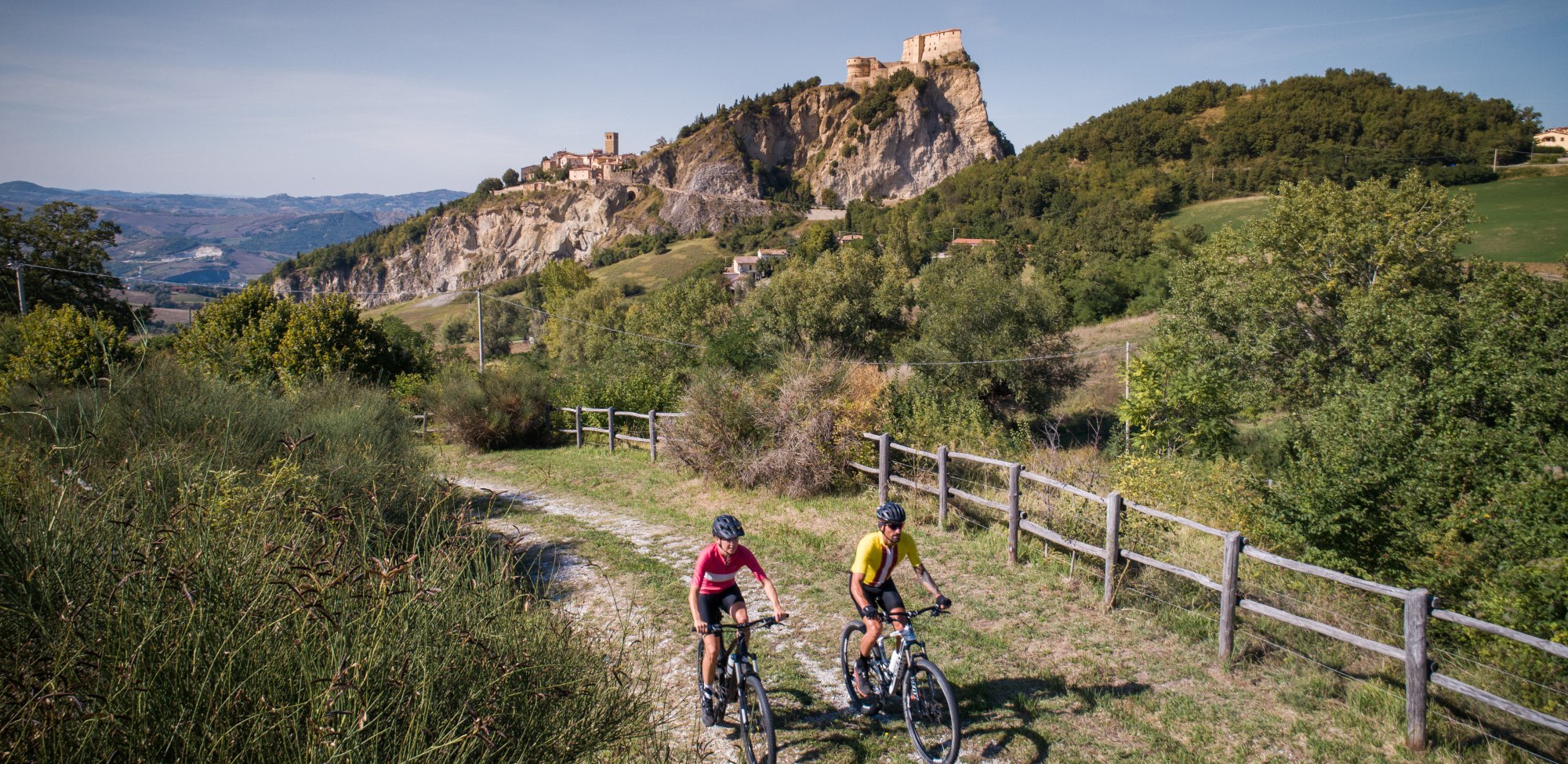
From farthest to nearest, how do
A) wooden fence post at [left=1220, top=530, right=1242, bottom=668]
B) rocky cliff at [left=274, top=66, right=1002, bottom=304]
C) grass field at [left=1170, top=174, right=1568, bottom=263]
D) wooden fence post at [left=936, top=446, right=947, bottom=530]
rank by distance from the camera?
rocky cliff at [left=274, top=66, right=1002, bottom=304] → grass field at [left=1170, top=174, right=1568, bottom=263] → wooden fence post at [left=936, top=446, right=947, bottom=530] → wooden fence post at [left=1220, top=530, right=1242, bottom=668]

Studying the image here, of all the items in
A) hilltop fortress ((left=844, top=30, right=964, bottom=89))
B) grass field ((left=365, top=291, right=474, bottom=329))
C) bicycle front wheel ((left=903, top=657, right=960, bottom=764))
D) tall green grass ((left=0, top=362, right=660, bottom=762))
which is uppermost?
hilltop fortress ((left=844, top=30, right=964, bottom=89))

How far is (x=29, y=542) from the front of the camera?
2486mm

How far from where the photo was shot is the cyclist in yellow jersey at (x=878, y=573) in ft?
16.1

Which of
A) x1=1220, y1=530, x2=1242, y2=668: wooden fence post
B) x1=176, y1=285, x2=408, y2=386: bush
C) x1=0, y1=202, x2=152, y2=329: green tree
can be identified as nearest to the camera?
x1=1220, y1=530, x2=1242, y2=668: wooden fence post

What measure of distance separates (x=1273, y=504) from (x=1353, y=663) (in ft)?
15.4

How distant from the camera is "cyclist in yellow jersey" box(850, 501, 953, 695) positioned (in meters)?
4.90

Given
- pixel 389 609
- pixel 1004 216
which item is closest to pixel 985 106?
pixel 1004 216

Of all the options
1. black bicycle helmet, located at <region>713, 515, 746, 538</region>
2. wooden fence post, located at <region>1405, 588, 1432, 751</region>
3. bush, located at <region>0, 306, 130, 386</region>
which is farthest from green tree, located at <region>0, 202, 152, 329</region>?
wooden fence post, located at <region>1405, 588, 1432, 751</region>

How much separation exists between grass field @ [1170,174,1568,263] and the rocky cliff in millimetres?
97296

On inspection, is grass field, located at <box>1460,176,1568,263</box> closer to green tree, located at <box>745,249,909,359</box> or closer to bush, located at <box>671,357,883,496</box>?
green tree, located at <box>745,249,909,359</box>

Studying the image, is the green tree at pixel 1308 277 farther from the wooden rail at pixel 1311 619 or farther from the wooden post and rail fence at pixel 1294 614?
the wooden rail at pixel 1311 619

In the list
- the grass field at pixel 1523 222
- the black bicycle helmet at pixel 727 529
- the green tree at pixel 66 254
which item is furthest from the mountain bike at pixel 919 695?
the grass field at pixel 1523 222

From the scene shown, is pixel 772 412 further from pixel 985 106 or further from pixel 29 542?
pixel 985 106

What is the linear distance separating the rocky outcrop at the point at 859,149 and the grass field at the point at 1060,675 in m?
151
